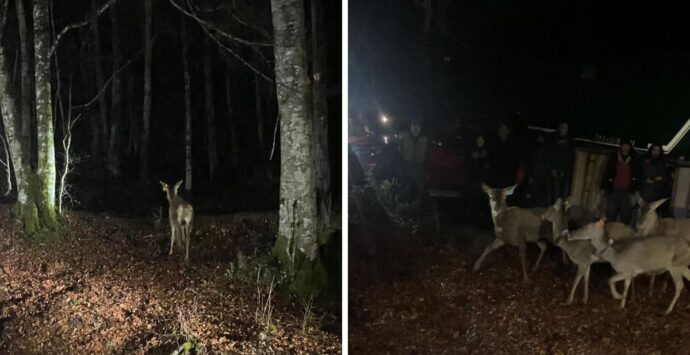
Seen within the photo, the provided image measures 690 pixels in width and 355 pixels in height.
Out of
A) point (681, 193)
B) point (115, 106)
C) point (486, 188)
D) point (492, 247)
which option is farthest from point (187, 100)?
point (681, 193)

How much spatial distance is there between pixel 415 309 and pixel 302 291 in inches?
19.3

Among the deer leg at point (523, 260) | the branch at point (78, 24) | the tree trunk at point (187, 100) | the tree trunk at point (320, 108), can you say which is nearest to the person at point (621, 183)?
the deer leg at point (523, 260)

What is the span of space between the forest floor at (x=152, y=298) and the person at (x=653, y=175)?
4.53 ft

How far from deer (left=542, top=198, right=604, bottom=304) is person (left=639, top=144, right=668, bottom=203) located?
0.23 meters

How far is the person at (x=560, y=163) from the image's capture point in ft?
6.77

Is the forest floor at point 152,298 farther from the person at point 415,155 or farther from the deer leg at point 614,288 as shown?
the deer leg at point 614,288

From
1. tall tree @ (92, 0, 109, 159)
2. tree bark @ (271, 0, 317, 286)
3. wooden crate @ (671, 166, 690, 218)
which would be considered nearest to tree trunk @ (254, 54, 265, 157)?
tree bark @ (271, 0, 317, 286)

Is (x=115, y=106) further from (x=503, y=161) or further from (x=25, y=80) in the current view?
(x=503, y=161)

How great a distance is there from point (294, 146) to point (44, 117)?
3.80ft

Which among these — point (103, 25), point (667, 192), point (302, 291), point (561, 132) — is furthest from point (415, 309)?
point (103, 25)

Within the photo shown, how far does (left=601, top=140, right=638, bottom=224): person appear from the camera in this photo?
6.71ft

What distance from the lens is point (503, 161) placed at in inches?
83.1

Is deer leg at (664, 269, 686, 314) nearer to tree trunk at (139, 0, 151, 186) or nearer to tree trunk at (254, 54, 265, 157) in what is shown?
tree trunk at (254, 54, 265, 157)

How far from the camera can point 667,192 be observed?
6.77 ft
